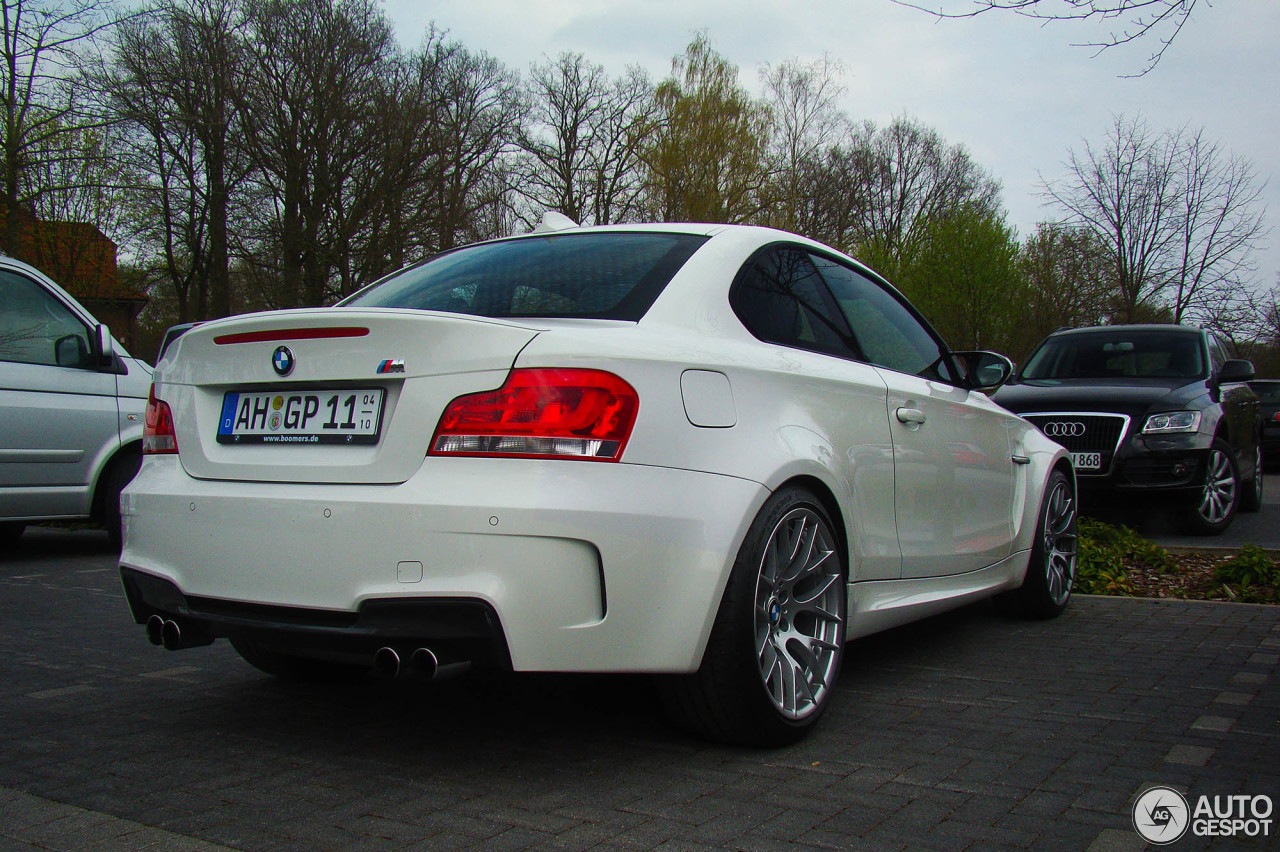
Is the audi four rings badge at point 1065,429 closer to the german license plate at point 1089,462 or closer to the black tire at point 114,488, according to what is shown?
the german license plate at point 1089,462

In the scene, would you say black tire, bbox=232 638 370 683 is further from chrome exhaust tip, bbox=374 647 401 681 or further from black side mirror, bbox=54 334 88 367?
black side mirror, bbox=54 334 88 367

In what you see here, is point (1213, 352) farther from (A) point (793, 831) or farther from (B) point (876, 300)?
(A) point (793, 831)

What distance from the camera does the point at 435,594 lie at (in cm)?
275

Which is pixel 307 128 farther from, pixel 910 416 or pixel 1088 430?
pixel 910 416

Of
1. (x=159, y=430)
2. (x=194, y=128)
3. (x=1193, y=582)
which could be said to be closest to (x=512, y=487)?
(x=159, y=430)

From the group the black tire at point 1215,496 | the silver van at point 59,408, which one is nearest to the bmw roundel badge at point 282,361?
the silver van at point 59,408

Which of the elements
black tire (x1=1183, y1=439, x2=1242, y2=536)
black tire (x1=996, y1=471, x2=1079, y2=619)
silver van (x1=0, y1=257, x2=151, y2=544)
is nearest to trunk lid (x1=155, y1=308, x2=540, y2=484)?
black tire (x1=996, y1=471, x2=1079, y2=619)

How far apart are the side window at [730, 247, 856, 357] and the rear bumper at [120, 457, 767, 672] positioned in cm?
73

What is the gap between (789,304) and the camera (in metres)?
3.81

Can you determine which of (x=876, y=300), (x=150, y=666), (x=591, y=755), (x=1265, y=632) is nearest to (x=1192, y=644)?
(x=1265, y=632)

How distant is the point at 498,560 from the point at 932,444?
220 cm

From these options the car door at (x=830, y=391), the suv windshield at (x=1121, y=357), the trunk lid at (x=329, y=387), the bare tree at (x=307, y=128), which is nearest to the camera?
the trunk lid at (x=329, y=387)

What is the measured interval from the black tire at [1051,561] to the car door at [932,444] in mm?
434

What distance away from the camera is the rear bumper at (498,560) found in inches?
108
